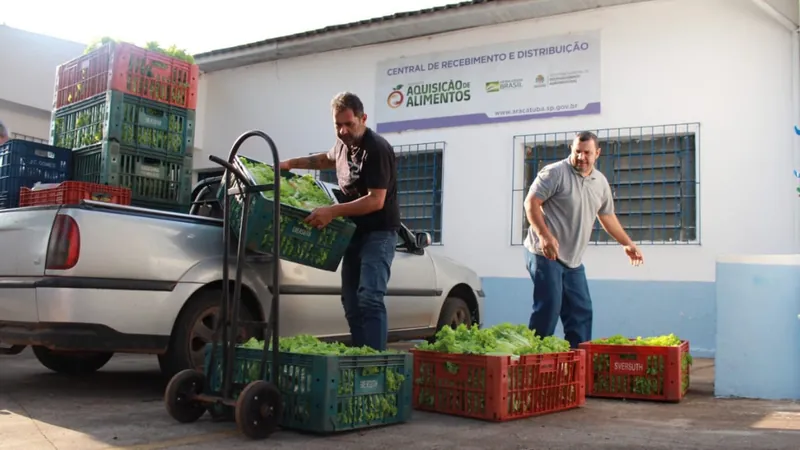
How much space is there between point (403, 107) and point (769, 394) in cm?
650

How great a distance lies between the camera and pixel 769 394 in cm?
530

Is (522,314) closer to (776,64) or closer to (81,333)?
(776,64)

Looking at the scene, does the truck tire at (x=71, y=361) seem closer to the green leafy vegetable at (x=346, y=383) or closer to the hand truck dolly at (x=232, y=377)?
the hand truck dolly at (x=232, y=377)

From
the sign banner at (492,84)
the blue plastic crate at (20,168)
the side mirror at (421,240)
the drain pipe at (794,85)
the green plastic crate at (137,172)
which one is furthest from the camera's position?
the sign banner at (492,84)

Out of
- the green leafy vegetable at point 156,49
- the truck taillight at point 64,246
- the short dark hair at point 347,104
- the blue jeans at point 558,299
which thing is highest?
the green leafy vegetable at point 156,49

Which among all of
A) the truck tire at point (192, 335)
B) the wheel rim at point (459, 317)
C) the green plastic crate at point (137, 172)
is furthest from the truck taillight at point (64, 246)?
the wheel rim at point (459, 317)

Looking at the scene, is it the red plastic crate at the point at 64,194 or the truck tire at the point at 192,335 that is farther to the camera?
the red plastic crate at the point at 64,194

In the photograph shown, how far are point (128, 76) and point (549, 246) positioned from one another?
4.19 m

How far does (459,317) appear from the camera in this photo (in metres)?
7.54

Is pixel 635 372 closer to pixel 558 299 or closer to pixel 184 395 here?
pixel 558 299

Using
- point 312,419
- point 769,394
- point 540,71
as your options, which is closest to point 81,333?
point 312,419

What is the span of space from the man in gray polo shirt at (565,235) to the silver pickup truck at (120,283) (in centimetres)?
159

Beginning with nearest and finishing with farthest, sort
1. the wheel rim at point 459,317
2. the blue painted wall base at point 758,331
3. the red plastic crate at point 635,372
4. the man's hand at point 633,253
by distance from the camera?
the red plastic crate at point 635,372
the blue painted wall base at point 758,331
the man's hand at point 633,253
the wheel rim at point 459,317

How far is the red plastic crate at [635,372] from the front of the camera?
5.14 meters
